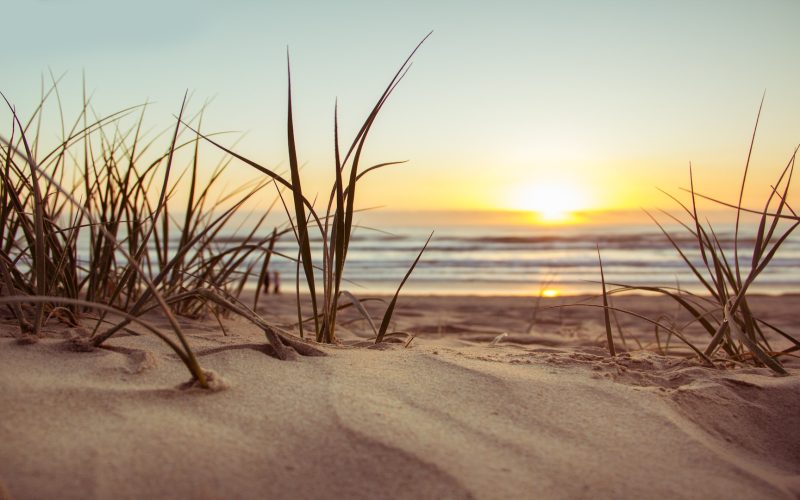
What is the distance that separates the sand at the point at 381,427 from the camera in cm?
100

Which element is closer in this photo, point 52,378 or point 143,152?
point 52,378

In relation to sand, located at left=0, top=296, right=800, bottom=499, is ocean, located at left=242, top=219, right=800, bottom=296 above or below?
below

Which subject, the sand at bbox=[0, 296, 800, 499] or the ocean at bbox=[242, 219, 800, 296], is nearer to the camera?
the sand at bbox=[0, 296, 800, 499]

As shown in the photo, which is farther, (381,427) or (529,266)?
(529,266)

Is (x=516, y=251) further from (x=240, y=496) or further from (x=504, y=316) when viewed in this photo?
(x=240, y=496)

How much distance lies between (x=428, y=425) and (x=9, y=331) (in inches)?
44.5

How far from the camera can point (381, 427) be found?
1171 millimetres

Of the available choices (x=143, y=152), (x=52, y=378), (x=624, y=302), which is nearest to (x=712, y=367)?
(x=52, y=378)

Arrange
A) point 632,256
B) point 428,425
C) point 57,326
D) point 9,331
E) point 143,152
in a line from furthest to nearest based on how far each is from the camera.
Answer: point 632,256 < point 143,152 < point 57,326 < point 9,331 < point 428,425

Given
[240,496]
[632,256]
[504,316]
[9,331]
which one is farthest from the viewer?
[632,256]

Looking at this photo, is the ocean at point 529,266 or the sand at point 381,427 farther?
the ocean at point 529,266

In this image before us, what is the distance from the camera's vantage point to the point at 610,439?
4.06 ft

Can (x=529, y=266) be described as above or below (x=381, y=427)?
below

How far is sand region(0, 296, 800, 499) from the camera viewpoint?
1001mm
